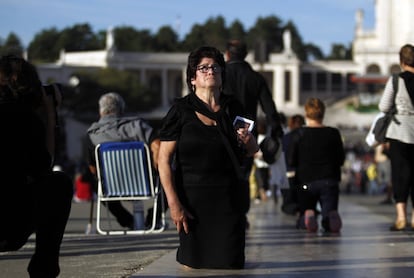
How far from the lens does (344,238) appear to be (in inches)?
364

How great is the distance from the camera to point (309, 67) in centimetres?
13175

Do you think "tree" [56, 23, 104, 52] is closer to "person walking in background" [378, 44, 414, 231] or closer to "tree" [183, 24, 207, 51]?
"tree" [183, 24, 207, 51]

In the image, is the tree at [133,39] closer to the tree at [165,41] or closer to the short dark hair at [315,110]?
the tree at [165,41]

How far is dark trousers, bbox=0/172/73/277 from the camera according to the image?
530 centimetres

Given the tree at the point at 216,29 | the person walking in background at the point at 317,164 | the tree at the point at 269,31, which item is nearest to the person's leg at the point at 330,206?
the person walking in background at the point at 317,164

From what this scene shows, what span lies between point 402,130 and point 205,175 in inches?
155

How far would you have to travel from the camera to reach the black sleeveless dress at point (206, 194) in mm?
6285

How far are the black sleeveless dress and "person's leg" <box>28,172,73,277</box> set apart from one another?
39.3 inches

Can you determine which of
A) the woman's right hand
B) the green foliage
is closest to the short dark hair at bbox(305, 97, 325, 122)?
the woman's right hand

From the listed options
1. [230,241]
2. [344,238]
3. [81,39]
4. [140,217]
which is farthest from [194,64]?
[81,39]

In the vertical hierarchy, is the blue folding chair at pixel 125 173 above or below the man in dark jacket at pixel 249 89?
below

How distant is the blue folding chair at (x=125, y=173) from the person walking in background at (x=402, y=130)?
2.10 meters

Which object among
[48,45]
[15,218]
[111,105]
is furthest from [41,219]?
[48,45]

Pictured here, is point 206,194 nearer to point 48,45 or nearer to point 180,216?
point 180,216
